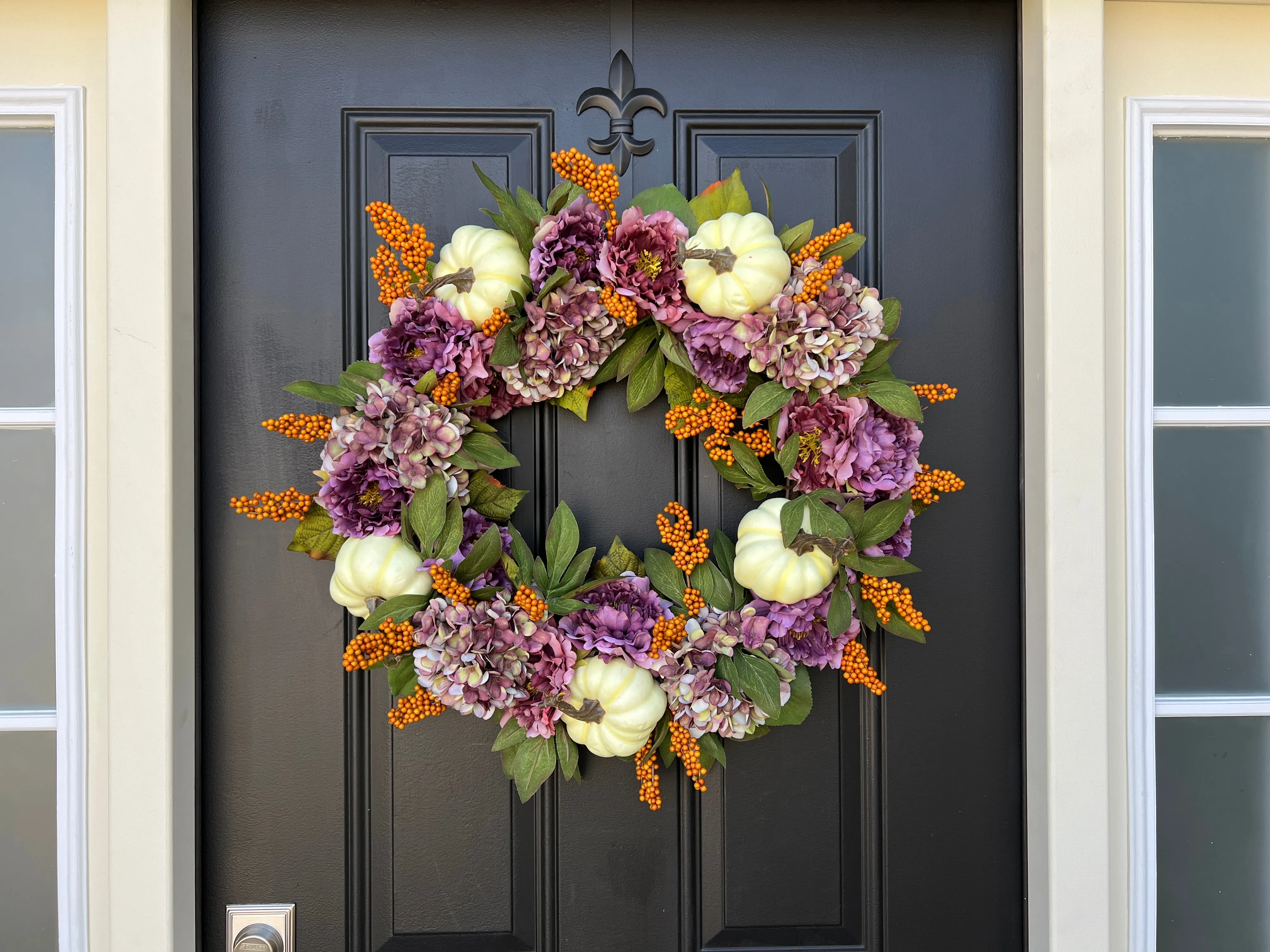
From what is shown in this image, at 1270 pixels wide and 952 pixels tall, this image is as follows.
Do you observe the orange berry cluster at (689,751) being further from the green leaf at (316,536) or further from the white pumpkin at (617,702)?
the green leaf at (316,536)

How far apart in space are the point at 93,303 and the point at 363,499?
18.1 inches

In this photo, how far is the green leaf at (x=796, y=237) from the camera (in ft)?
2.90

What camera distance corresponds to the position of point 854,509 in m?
0.87

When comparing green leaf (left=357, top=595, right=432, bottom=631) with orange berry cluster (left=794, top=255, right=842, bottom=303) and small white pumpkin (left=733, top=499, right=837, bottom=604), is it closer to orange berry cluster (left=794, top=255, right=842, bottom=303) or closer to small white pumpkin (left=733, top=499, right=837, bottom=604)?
small white pumpkin (left=733, top=499, right=837, bottom=604)

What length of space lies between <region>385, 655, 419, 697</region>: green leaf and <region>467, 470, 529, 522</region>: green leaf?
20cm

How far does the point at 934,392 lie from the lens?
88 centimetres

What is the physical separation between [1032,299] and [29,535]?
1.37m

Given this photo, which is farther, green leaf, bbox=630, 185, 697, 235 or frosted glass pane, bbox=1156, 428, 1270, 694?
frosted glass pane, bbox=1156, 428, 1270, 694

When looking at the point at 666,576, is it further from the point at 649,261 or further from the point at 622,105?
the point at 622,105

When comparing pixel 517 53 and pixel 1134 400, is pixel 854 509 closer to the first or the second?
pixel 1134 400

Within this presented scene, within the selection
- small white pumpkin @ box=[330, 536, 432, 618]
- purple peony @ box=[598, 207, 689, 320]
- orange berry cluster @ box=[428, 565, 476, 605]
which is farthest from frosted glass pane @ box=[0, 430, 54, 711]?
purple peony @ box=[598, 207, 689, 320]

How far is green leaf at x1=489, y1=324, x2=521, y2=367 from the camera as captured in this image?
0.86 m

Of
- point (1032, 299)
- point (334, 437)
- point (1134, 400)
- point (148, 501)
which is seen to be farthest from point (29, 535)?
point (1134, 400)

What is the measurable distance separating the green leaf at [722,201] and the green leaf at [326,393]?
0.47 m
